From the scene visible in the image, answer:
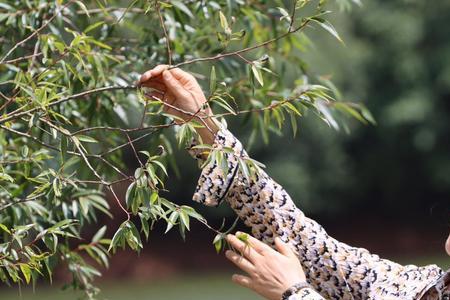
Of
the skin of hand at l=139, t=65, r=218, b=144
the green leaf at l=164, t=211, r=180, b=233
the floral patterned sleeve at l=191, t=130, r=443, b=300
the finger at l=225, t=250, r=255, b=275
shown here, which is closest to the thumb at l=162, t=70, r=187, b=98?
the skin of hand at l=139, t=65, r=218, b=144

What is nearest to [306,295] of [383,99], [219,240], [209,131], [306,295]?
[306,295]

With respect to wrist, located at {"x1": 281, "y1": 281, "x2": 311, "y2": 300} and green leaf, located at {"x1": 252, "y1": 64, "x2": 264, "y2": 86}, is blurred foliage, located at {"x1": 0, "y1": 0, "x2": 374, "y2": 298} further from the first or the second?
wrist, located at {"x1": 281, "y1": 281, "x2": 311, "y2": 300}

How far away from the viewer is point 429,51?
18.8 meters

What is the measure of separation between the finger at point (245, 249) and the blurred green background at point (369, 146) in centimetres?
1459

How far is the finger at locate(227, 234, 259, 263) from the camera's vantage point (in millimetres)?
2410

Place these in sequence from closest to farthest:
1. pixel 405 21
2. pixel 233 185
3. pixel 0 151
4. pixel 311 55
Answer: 1. pixel 233 185
2. pixel 0 151
3. pixel 311 55
4. pixel 405 21

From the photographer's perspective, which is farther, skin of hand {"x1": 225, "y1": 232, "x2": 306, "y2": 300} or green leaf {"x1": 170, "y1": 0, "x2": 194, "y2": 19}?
green leaf {"x1": 170, "y1": 0, "x2": 194, "y2": 19}

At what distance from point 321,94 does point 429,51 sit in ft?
54.2

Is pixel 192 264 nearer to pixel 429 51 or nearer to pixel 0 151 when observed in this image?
pixel 429 51

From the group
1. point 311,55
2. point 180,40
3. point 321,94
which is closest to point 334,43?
point 311,55

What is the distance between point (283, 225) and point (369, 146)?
17.7 metres

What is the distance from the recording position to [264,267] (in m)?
2.40

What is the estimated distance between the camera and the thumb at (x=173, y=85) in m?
2.60

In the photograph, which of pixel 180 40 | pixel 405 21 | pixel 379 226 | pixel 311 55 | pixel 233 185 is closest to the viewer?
pixel 233 185
